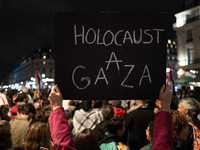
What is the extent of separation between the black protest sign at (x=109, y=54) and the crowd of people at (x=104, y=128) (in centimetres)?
19

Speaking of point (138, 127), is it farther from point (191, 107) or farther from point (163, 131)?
point (163, 131)

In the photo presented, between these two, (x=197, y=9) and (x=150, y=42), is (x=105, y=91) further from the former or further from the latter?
(x=197, y=9)

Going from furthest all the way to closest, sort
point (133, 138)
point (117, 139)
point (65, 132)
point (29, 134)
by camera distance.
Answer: point (133, 138), point (117, 139), point (29, 134), point (65, 132)

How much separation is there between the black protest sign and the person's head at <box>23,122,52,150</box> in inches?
45.3

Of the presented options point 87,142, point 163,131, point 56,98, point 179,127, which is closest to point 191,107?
point 179,127

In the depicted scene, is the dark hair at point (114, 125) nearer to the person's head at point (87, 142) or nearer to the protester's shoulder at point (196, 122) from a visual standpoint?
the person's head at point (87, 142)

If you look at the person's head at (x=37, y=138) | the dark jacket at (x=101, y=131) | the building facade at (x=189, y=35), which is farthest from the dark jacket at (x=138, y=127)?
the building facade at (x=189, y=35)

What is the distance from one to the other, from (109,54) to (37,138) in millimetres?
1589

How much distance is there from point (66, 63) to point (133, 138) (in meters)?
2.98

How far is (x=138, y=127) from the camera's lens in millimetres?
4586

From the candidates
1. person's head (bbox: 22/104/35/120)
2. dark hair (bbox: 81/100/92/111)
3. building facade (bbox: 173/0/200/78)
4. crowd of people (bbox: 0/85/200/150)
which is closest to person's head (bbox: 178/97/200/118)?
crowd of people (bbox: 0/85/200/150)

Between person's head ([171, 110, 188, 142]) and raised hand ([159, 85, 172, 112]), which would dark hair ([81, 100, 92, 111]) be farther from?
raised hand ([159, 85, 172, 112])

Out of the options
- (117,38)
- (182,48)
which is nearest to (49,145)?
(117,38)

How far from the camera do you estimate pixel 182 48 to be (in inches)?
1324
